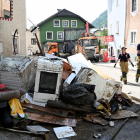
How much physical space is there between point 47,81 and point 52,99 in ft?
1.44

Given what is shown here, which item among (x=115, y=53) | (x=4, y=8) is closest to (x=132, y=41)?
(x=115, y=53)

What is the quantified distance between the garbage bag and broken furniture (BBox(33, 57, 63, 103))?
0.25m

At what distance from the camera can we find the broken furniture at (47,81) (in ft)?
15.0

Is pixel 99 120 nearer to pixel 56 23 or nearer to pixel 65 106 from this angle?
pixel 65 106

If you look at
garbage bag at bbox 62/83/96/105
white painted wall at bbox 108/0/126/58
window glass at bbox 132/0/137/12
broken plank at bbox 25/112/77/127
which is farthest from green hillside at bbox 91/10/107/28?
broken plank at bbox 25/112/77/127

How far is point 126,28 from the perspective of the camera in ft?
63.9

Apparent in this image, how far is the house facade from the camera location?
36562 mm

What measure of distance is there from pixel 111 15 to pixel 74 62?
61.3 ft

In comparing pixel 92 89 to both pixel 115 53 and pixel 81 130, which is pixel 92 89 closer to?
pixel 81 130

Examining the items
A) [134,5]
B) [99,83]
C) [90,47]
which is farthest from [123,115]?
[90,47]

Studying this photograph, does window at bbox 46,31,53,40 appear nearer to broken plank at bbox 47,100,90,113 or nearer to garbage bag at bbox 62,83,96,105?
garbage bag at bbox 62,83,96,105

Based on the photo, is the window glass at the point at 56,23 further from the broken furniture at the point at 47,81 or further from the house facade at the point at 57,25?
the broken furniture at the point at 47,81

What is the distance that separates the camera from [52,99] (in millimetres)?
4656

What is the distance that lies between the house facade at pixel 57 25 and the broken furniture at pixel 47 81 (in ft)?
106
